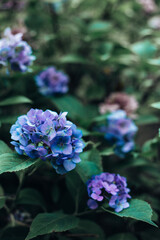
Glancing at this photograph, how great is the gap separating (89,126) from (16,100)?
39cm

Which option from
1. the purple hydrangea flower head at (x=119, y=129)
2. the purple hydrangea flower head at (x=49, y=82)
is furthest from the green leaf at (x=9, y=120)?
the purple hydrangea flower head at (x=119, y=129)

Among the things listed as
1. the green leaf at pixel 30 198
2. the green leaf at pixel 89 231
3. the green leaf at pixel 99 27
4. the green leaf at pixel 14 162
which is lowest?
the green leaf at pixel 89 231

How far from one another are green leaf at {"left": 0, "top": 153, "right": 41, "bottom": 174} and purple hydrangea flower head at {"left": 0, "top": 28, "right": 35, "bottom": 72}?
0.44 metres

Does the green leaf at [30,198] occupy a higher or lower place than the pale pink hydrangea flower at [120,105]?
lower

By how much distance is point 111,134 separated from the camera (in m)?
1.25

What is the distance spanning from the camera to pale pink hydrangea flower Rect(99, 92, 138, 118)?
4.62 ft

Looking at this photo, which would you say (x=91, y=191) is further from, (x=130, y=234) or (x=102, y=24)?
(x=102, y=24)

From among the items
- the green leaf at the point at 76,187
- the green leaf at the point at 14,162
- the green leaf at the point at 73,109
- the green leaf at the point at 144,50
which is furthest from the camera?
the green leaf at the point at 144,50

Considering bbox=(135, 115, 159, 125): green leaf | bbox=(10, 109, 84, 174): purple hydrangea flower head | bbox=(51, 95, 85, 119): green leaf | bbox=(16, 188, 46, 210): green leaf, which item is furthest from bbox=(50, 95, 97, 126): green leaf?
bbox=(10, 109, 84, 174): purple hydrangea flower head

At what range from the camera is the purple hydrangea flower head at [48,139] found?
0.72m

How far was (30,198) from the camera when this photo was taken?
1.04 metres

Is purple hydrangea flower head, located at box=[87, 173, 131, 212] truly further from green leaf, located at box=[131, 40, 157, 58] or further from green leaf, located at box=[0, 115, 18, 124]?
green leaf, located at box=[131, 40, 157, 58]

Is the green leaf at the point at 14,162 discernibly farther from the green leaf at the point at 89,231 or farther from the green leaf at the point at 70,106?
the green leaf at the point at 70,106

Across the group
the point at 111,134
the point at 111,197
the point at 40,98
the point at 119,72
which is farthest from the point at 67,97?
the point at 111,197
